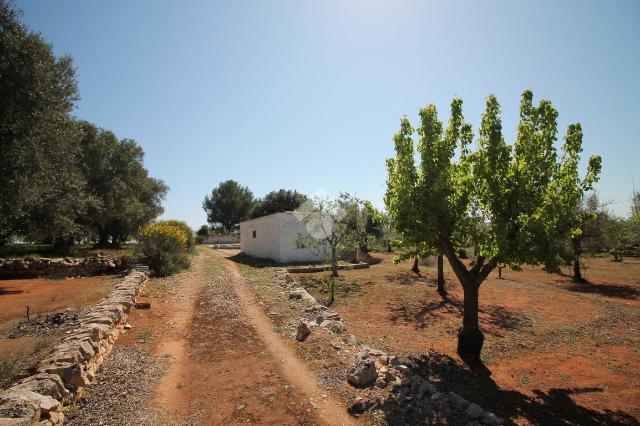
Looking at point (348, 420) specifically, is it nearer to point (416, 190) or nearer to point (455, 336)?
point (416, 190)

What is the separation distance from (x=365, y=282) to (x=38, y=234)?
18553 mm

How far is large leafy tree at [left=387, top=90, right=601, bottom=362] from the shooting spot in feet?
25.2

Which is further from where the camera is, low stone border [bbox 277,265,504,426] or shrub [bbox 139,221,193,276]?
shrub [bbox 139,221,193,276]

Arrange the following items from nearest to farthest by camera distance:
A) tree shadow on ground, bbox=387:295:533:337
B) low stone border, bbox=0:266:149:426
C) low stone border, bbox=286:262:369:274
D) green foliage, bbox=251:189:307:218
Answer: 1. low stone border, bbox=0:266:149:426
2. tree shadow on ground, bbox=387:295:533:337
3. low stone border, bbox=286:262:369:274
4. green foliage, bbox=251:189:307:218

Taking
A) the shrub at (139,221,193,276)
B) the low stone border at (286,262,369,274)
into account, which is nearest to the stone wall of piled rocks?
the shrub at (139,221,193,276)

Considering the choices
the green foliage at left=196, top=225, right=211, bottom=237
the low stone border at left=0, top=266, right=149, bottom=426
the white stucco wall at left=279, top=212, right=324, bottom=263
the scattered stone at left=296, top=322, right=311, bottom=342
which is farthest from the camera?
the green foliage at left=196, top=225, right=211, bottom=237

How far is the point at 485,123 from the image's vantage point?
27.6 feet

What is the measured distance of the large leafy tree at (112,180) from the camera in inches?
1211

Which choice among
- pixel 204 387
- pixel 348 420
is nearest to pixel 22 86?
pixel 204 387

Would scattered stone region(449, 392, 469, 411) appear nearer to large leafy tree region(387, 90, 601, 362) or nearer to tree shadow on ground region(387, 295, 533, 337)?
large leafy tree region(387, 90, 601, 362)

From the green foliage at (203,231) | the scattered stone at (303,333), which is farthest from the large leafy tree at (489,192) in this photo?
the green foliage at (203,231)

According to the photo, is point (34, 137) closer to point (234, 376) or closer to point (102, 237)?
point (234, 376)

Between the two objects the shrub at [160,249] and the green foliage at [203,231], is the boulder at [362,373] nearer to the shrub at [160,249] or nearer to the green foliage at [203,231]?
the shrub at [160,249]

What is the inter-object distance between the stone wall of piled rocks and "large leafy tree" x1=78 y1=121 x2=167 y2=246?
356 inches
